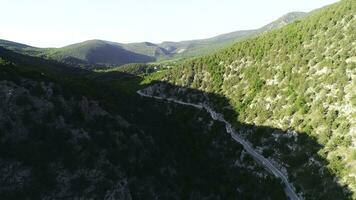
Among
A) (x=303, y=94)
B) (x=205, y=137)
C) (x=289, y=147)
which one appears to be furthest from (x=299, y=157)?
(x=205, y=137)

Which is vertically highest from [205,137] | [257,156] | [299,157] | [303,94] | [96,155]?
[303,94]

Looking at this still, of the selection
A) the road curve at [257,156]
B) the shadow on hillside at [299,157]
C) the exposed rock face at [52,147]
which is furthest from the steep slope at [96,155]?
the shadow on hillside at [299,157]

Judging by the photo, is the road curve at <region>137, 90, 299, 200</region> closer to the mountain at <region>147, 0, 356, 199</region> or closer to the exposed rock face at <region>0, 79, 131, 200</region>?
the mountain at <region>147, 0, 356, 199</region>

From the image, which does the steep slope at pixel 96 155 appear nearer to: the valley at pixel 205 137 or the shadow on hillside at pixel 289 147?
the valley at pixel 205 137

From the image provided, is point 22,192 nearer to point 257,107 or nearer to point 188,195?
point 188,195

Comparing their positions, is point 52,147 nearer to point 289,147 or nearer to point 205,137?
point 205,137

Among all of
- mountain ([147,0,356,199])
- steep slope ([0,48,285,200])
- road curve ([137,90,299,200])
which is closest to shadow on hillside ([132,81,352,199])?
mountain ([147,0,356,199])

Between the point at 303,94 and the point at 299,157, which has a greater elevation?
the point at 303,94
